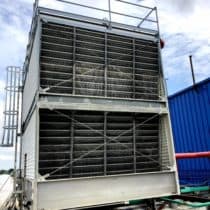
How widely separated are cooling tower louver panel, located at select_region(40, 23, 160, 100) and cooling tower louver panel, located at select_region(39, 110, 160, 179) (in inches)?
21.0

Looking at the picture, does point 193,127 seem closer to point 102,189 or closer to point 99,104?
point 99,104

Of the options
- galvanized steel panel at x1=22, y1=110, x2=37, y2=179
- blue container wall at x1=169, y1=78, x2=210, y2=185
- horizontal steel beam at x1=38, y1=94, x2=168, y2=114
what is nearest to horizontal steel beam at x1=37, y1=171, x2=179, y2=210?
galvanized steel panel at x1=22, y1=110, x2=37, y2=179

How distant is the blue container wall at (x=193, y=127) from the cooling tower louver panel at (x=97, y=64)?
306 centimetres

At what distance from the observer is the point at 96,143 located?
189 inches

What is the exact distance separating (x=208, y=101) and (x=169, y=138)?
319 centimetres

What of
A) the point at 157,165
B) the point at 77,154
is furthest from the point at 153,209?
the point at 77,154

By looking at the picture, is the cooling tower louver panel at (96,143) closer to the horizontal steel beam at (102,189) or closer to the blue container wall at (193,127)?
the horizontal steel beam at (102,189)

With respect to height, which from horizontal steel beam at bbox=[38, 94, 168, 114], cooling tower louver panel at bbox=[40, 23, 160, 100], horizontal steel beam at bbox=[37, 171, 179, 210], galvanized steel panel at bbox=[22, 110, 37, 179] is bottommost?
horizontal steel beam at bbox=[37, 171, 179, 210]

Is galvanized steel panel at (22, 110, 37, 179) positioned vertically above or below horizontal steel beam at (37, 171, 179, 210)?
above

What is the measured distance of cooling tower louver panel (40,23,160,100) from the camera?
468 centimetres

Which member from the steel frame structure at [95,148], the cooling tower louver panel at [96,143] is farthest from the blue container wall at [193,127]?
the cooling tower louver panel at [96,143]

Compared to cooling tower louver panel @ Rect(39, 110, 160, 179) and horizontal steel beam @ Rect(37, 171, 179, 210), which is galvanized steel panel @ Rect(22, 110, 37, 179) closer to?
cooling tower louver panel @ Rect(39, 110, 160, 179)

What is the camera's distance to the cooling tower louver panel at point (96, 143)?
445cm

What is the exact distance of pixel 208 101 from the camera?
295 inches
